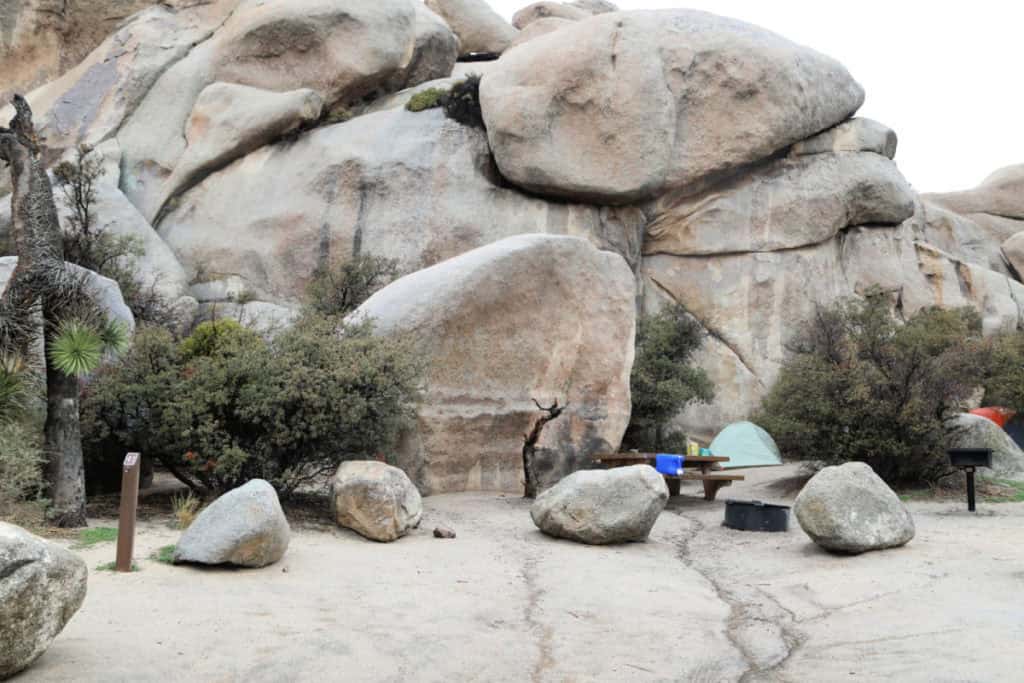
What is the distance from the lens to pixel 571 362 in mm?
15594

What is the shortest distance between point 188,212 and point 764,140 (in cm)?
1440

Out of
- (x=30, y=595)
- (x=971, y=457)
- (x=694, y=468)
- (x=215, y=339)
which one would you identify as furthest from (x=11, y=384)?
(x=971, y=457)

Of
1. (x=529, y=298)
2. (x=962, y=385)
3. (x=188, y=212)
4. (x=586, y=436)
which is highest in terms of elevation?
(x=188, y=212)

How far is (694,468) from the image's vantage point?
52.4ft

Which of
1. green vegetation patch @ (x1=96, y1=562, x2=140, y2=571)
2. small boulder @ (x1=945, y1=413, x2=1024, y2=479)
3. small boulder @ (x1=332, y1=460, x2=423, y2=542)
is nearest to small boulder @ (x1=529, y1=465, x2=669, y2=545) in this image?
small boulder @ (x1=332, y1=460, x2=423, y2=542)

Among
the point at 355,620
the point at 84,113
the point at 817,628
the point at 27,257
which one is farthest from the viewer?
the point at 84,113

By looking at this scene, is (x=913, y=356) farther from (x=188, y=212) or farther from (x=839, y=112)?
(x=188, y=212)

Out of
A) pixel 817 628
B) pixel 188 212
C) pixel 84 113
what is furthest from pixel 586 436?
pixel 84 113

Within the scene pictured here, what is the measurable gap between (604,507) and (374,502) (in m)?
2.59

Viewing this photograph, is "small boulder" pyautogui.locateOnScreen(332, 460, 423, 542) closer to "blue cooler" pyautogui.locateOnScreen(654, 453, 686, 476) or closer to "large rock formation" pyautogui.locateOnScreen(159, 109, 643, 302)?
"blue cooler" pyautogui.locateOnScreen(654, 453, 686, 476)

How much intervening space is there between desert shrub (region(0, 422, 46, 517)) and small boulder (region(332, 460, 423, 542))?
3013 millimetres

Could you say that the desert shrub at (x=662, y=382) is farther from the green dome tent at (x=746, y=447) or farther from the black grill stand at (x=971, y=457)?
the black grill stand at (x=971, y=457)

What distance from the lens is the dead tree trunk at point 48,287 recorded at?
31.7ft

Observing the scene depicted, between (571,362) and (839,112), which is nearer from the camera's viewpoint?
(571,362)
